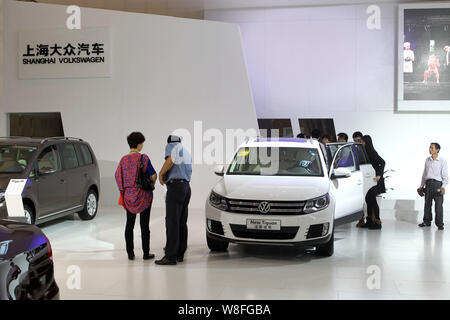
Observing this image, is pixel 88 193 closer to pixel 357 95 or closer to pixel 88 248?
pixel 88 248

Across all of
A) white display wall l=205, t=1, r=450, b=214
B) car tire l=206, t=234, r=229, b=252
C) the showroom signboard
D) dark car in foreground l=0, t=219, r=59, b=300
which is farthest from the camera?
white display wall l=205, t=1, r=450, b=214

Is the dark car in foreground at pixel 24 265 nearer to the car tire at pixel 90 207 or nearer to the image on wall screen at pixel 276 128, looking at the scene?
the car tire at pixel 90 207

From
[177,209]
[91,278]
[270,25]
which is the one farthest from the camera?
[270,25]

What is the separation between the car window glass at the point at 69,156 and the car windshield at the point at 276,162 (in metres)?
3.30

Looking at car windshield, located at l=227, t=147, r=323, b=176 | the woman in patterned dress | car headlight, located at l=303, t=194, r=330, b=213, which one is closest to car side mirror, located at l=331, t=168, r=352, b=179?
car windshield, located at l=227, t=147, r=323, b=176

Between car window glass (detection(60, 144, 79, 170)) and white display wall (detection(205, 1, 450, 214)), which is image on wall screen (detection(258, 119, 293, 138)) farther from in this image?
car window glass (detection(60, 144, 79, 170))

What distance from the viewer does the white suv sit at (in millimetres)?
5656

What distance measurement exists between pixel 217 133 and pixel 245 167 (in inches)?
161

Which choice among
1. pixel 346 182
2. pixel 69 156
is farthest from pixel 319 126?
pixel 69 156

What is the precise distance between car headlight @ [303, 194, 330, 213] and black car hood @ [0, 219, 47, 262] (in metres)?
3.45

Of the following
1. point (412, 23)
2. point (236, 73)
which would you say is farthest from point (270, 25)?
point (412, 23)

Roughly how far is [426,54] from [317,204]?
7.29 metres

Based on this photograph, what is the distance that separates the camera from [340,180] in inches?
272

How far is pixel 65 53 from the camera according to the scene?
11125 millimetres
